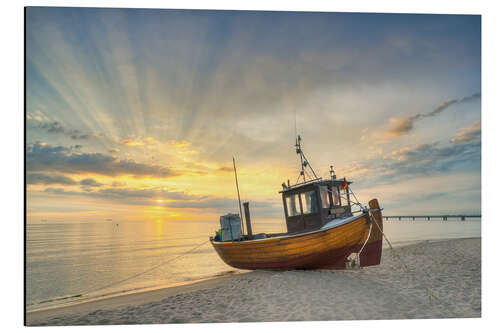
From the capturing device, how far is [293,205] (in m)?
8.59

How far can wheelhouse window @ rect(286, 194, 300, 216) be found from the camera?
8492 mm

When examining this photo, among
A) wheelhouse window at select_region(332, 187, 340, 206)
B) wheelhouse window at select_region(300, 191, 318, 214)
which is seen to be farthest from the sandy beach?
wheelhouse window at select_region(332, 187, 340, 206)

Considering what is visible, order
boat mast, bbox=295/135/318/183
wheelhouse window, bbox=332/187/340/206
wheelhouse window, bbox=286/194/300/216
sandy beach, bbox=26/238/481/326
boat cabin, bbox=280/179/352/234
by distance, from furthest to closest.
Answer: boat mast, bbox=295/135/318/183 → wheelhouse window, bbox=286/194/300/216 → wheelhouse window, bbox=332/187/340/206 → boat cabin, bbox=280/179/352/234 → sandy beach, bbox=26/238/481/326

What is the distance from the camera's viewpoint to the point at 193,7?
21.1 feet

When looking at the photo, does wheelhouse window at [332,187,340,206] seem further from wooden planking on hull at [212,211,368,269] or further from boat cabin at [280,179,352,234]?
wooden planking on hull at [212,211,368,269]

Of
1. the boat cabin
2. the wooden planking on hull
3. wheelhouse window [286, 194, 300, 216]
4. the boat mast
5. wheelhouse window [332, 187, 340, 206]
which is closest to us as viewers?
the wooden planking on hull

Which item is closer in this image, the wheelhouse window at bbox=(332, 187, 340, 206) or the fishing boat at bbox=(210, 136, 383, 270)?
the fishing boat at bbox=(210, 136, 383, 270)

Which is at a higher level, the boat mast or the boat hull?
the boat mast

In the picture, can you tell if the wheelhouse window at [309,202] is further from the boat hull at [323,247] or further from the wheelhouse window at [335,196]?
the boat hull at [323,247]

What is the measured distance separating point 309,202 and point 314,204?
17 cm

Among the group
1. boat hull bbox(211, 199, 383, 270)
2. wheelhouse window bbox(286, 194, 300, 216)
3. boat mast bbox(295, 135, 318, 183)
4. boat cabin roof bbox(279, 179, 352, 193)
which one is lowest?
boat hull bbox(211, 199, 383, 270)
